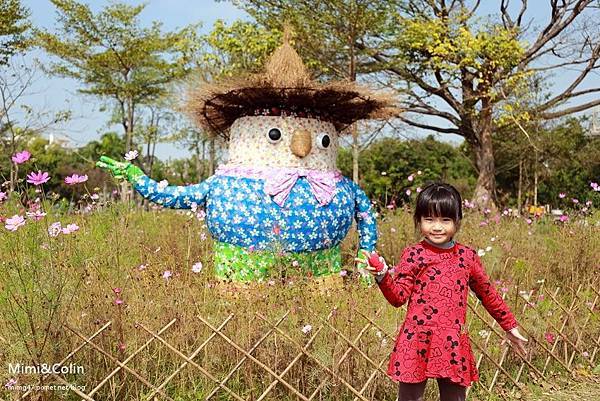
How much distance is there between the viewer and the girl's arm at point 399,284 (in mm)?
2368

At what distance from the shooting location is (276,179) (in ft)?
14.4

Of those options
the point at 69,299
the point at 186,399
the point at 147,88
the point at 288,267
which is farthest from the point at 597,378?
the point at 147,88

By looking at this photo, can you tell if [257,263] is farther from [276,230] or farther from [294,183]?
[294,183]

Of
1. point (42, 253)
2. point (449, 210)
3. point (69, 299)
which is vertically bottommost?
point (69, 299)

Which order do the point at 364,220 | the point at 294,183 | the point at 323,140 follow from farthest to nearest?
1. the point at 364,220
2. the point at 323,140
3. the point at 294,183

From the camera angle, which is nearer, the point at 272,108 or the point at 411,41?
the point at 272,108

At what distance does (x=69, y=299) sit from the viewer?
3053mm

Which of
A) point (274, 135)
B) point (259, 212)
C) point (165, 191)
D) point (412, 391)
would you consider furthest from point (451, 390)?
point (165, 191)

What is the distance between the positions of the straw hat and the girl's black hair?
2103mm

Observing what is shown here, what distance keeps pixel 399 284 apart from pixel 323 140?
2.27 m

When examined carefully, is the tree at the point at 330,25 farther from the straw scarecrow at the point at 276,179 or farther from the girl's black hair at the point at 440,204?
the girl's black hair at the point at 440,204

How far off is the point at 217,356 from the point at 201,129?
2.41 metres

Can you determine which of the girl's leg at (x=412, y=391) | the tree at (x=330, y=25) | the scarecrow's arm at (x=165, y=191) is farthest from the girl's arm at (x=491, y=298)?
the tree at (x=330, y=25)

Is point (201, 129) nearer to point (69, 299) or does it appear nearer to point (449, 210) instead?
point (69, 299)
